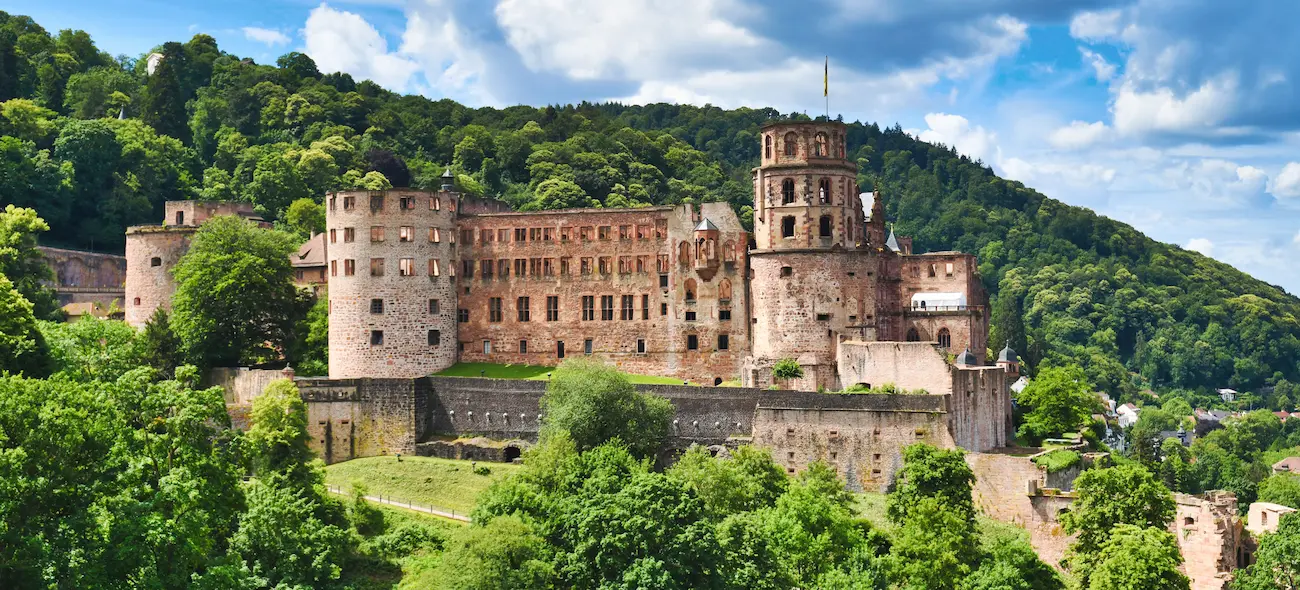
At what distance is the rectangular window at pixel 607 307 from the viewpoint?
77.9 m

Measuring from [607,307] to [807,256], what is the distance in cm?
1204

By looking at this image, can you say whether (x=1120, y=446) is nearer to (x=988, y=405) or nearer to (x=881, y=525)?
(x=988, y=405)

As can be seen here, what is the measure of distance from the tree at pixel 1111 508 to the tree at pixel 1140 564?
6.51 feet

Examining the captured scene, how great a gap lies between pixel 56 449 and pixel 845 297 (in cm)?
3906

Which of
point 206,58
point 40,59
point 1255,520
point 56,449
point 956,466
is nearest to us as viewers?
point 56,449

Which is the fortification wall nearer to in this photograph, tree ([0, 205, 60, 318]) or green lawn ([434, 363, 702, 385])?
tree ([0, 205, 60, 318])

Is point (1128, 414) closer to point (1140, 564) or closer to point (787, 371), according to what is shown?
point (787, 371)

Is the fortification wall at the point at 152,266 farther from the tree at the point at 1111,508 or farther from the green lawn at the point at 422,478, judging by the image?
the tree at the point at 1111,508

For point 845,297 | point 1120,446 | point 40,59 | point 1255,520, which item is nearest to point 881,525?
point 845,297

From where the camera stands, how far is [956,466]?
59812 millimetres

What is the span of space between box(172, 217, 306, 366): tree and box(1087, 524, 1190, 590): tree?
146ft

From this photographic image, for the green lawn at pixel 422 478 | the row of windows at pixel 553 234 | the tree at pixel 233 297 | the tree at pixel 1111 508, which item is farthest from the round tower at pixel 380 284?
the tree at pixel 1111 508

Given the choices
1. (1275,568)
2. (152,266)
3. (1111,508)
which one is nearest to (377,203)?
(152,266)

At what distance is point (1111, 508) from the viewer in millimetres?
56812
